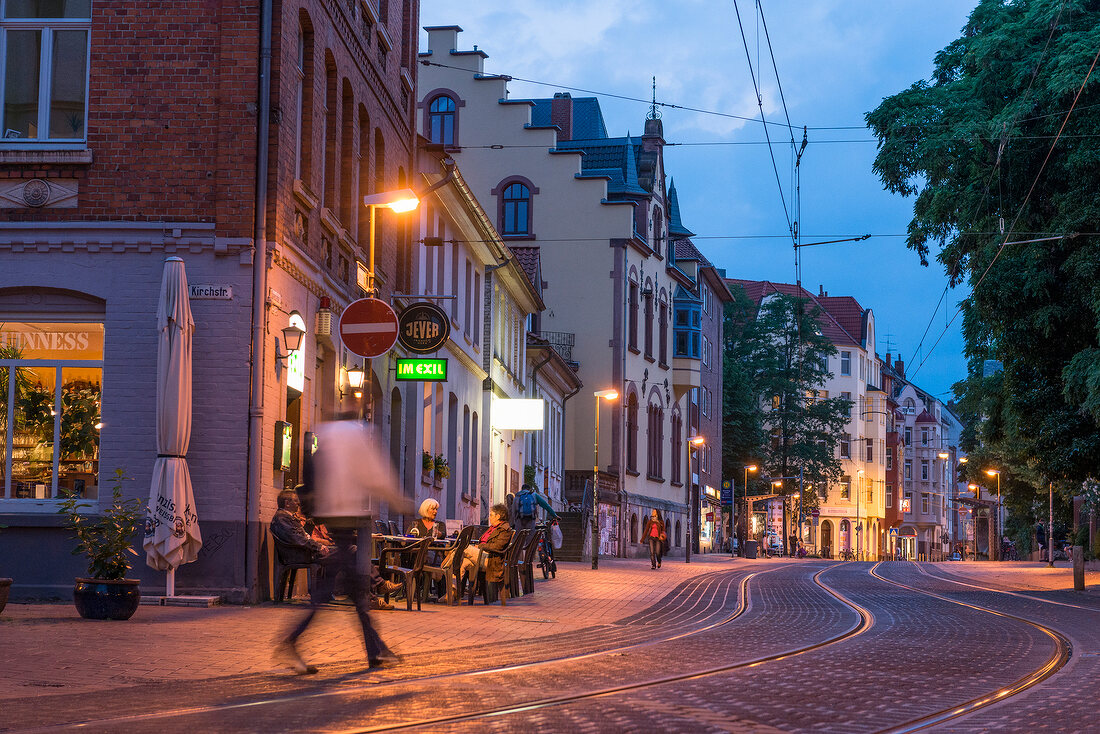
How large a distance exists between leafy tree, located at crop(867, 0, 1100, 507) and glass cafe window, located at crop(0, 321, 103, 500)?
16.8m

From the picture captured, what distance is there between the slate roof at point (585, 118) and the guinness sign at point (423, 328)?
38.3 m

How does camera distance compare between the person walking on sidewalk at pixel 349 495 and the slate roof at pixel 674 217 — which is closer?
the person walking on sidewalk at pixel 349 495

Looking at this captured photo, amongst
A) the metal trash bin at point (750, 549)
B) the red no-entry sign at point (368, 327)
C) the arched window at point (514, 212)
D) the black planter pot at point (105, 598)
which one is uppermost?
the arched window at point (514, 212)

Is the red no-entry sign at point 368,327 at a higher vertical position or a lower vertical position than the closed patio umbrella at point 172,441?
higher

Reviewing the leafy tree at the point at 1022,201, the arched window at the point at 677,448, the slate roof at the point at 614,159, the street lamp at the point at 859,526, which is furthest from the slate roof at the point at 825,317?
the leafy tree at the point at 1022,201

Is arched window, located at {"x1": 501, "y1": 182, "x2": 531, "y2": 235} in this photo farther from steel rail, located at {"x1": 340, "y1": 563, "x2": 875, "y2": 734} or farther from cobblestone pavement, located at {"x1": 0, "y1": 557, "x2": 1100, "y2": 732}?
steel rail, located at {"x1": 340, "y1": 563, "x2": 875, "y2": 734}

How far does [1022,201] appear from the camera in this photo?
93.4 feet

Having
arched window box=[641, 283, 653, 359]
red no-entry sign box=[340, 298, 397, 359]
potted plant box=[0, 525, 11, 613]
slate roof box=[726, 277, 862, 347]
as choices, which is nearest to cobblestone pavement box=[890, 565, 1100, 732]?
red no-entry sign box=[340, 298, 397, 359]

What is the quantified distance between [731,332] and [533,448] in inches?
1538

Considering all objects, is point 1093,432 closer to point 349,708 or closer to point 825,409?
point 349,708

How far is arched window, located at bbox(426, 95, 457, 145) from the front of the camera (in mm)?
51500

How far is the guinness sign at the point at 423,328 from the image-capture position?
21.1m

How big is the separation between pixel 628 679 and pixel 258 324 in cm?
773

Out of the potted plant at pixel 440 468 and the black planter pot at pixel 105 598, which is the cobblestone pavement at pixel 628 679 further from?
the potted plant at pixel 440 468
